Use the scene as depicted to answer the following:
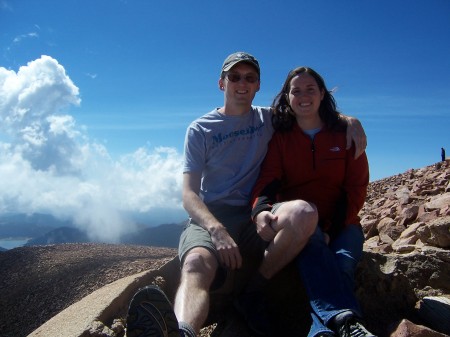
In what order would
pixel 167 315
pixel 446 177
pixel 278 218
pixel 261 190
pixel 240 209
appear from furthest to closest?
pixel 446 177, pixel 240 209, pixel 261 190, pixel 278 218, pixel 167 315

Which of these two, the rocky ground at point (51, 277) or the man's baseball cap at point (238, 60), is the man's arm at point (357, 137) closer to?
the man's baseball cap at point (238, 60)

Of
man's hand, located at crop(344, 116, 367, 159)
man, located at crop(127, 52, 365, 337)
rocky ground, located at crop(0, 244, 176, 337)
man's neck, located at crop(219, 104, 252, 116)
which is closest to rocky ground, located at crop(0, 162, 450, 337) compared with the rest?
rocky ground, located at crop(0, 244, 176, 337)

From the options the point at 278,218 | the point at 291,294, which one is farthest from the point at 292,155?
the point at 291,294

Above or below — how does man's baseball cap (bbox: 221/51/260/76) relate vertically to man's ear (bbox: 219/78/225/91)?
above

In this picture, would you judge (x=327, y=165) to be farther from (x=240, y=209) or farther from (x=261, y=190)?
(x=240, y=209)

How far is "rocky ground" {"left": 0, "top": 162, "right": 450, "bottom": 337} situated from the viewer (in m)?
3.86

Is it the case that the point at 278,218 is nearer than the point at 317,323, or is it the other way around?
the point at 317,323

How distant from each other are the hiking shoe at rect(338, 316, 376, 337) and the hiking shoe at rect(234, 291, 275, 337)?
0.78 m

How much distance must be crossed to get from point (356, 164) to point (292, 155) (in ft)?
1.90

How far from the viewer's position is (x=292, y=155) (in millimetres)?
3814

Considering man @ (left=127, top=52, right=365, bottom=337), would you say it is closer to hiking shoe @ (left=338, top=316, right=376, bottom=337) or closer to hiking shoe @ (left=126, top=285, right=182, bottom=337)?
hiking shoe @ (left=126, top=285, right=182, bottom=337)

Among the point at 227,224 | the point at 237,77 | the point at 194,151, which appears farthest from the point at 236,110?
the point at 227,224

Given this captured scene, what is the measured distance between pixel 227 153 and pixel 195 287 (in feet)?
5.00

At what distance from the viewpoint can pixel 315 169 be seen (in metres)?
3.74
